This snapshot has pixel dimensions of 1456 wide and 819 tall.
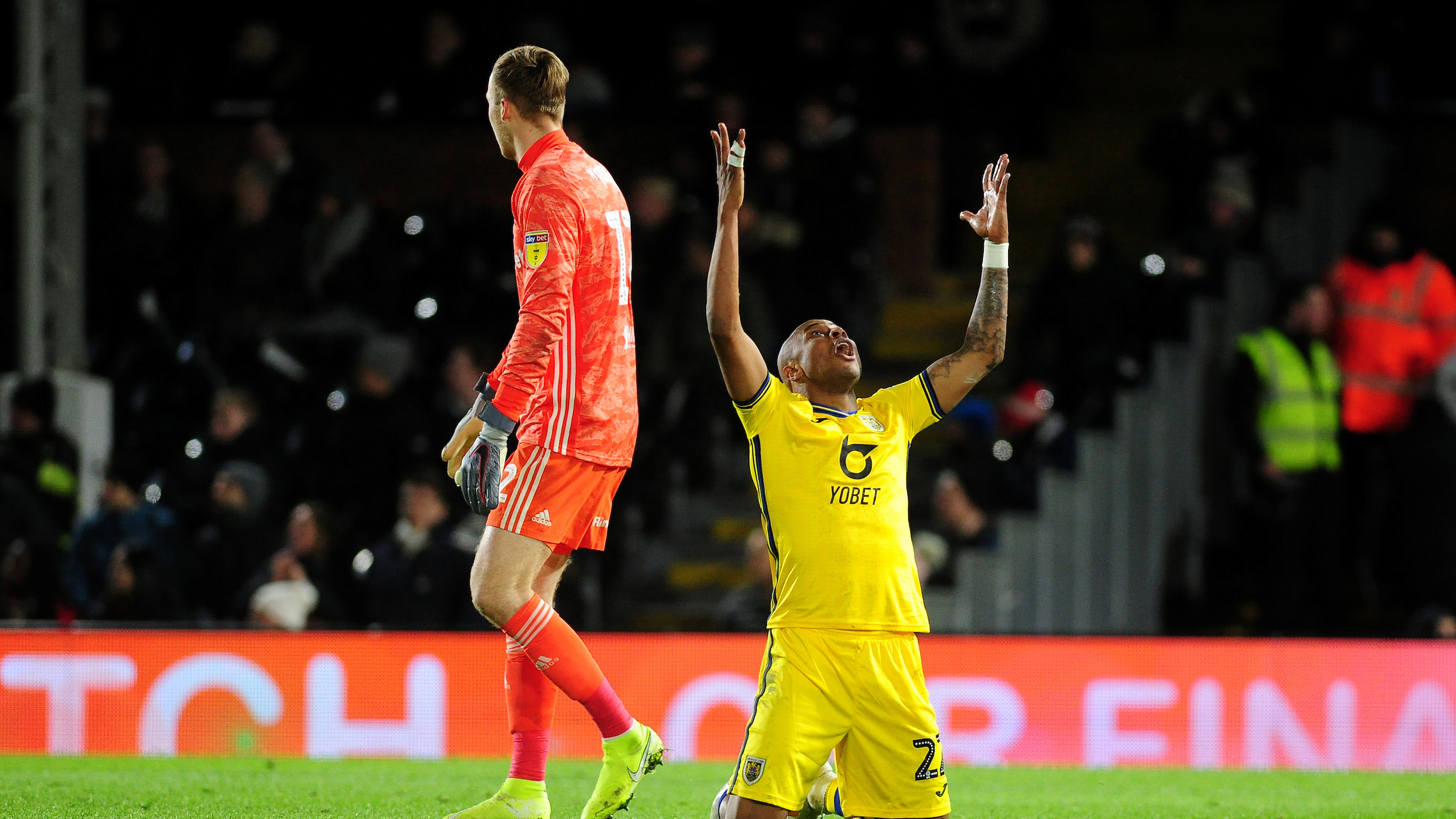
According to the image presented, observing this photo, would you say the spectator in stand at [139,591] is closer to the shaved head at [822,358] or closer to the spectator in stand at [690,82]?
the spectator in stand at [690,82]

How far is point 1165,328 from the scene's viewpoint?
11.5 m

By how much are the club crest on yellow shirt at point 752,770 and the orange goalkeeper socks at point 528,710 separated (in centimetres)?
69

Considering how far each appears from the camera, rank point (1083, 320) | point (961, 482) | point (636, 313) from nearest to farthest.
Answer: point (961, 482)
point (1083, 320)
point (636, 313)

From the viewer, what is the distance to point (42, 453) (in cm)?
1097

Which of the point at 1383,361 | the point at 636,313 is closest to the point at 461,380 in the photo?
the point at 636,313

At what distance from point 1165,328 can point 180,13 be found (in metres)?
7.86

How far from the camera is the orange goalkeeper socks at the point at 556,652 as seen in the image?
5320 millimetres

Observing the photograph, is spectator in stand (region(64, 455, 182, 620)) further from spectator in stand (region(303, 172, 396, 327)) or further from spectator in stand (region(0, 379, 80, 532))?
spectator in stand (region(303, 172, 396, 327))

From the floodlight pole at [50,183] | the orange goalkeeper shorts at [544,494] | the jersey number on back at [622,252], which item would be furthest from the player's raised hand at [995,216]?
the floodlight pole at [50,183]

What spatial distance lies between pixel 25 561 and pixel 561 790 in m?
4.59

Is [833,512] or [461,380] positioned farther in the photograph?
[461,380]

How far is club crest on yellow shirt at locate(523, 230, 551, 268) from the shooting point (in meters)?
5.31

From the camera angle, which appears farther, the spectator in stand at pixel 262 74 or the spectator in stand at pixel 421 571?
the spectator in stand at pixel 262 74

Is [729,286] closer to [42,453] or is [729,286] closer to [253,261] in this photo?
[42,453]
